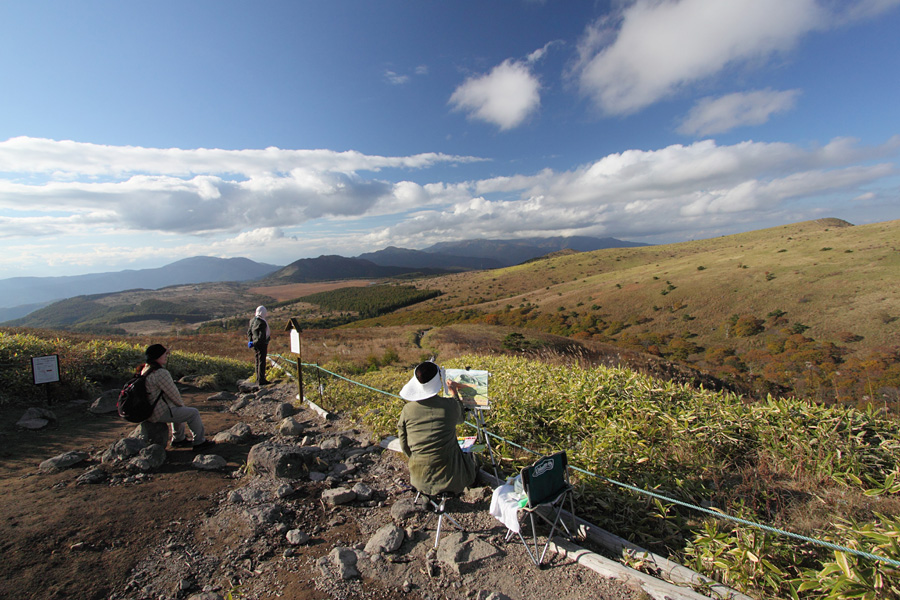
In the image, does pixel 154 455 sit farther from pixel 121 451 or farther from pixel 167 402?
pixel 167 402

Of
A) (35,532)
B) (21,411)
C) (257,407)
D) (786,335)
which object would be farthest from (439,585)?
(786,335)

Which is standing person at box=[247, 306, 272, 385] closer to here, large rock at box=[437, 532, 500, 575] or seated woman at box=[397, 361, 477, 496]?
seated woman at box=[397, 361, 477, 496]

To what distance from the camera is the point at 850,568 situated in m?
2.78

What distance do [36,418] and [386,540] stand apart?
24.9 feet

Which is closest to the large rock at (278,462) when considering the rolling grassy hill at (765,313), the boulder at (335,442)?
the boulder at (335,442)

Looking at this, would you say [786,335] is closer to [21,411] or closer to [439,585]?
[439,585]

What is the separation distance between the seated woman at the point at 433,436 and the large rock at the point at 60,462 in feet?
16.6

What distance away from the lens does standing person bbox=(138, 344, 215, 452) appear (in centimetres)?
585

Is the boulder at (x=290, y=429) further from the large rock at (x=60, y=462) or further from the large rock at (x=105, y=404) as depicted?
the large rock at (x=105, y=404)

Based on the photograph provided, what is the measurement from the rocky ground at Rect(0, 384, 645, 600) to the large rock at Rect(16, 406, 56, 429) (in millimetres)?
→ 338

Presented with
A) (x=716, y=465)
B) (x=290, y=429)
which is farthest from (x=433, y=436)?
(x=290, y=429)

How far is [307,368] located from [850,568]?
38.8ft

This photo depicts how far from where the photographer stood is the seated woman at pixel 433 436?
407cm

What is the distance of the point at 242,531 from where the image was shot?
4191 mm
